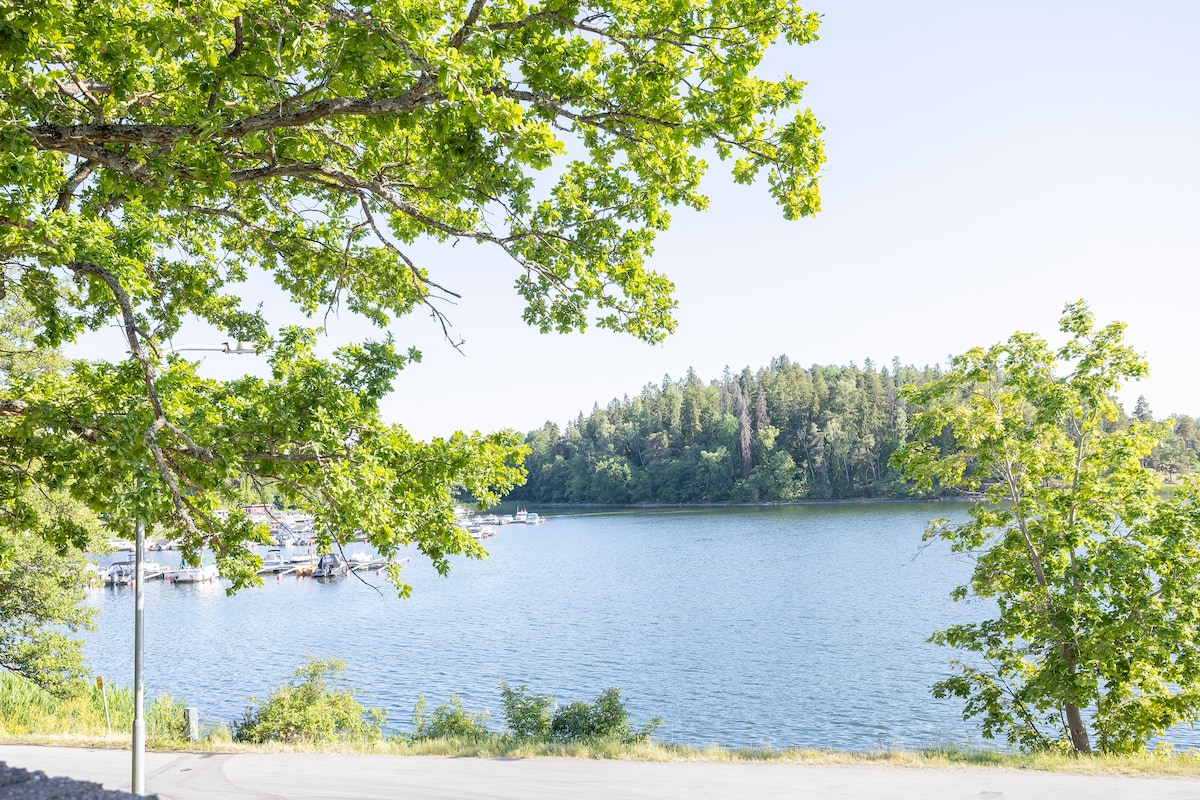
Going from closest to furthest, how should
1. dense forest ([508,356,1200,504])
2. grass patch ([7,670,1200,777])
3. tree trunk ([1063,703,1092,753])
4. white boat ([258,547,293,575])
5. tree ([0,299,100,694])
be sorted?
grass patch ([7,670,1200,777]) < tree trunk ([1063,703,1092,753]) < tree ([0,299,100,694]) < white boat ([258,547,293,575]) < dense forest ([508,356,1200,504])

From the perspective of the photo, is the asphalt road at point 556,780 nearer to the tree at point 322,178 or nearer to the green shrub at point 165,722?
the green shrub at point 165,722

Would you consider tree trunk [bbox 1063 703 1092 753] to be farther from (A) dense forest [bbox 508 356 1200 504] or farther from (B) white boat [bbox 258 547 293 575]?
(A) dense forest [bbox 508 356 1200 504]

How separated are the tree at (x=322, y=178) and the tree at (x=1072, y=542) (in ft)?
31.4

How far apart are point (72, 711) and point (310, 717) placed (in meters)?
8.81

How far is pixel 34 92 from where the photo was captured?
5.92m

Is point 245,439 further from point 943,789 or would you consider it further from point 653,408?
point 653,408

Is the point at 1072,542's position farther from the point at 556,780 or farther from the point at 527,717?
the point at 527,717

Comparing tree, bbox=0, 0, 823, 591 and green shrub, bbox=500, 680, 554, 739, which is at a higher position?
→ tree, bbox=0, 0, 823, 591

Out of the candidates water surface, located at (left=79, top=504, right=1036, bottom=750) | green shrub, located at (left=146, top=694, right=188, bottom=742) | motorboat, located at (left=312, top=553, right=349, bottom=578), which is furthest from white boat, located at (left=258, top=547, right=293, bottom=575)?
green shrub, located at (left=146, top=694, right=188, bottom=742)

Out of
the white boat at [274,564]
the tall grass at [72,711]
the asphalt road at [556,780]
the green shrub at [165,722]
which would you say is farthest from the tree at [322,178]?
the white boat at [274,564]

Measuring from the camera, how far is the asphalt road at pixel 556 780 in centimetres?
1071

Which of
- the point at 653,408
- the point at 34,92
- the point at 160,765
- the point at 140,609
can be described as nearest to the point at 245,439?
the point at 34,92

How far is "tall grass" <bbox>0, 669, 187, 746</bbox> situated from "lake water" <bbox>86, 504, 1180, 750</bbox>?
305 cm

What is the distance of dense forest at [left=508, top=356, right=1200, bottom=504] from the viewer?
106m
